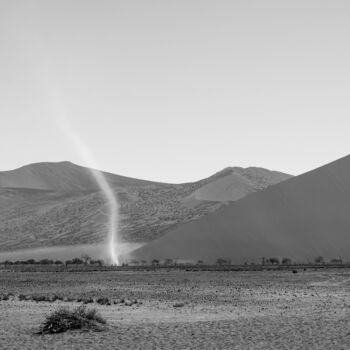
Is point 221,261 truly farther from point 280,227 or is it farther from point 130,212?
point 130,212

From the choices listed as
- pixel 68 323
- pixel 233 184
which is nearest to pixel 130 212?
pixel 233 184

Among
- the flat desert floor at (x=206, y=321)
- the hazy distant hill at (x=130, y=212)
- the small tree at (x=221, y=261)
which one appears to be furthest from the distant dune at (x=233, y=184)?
the flat desert floor at (x=206, y=321)

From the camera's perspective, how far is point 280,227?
77750 millimetres

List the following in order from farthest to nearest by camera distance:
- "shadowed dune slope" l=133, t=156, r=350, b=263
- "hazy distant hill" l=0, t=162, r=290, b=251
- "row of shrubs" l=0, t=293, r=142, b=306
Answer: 1. "hazy distant hill" l=0, t=162, r=290, b=251
2. "shadowed dune slope" l=133, t=156, r=350, b=263
3. "row of shrubs" l=0, t=293, r=142, b=306

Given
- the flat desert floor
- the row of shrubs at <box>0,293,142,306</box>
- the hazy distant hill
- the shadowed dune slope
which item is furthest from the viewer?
the hazy distant hill

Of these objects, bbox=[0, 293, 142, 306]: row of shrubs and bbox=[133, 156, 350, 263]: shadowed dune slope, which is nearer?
bbox=[0, 293, 142, 306]: row of shrubs

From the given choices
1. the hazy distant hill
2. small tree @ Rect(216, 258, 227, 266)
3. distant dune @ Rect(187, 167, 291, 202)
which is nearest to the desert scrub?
small tree @ Rect(216, 258, 227, 266)

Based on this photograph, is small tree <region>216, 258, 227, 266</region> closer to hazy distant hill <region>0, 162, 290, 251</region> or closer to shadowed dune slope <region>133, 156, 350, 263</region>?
shadowed dune slope <region>133, 156, 350, 263</region>

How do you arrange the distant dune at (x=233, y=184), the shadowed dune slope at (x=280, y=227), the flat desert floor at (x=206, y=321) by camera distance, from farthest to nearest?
1. the distant dune at (x=233, y=184)
2. the shadowed dune slope at (x=280, y=227)
3. the flat desert floor at (x=206, y=321)

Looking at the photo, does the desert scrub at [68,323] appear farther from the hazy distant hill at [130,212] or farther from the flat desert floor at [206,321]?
the hazy distant hill at [130,212]

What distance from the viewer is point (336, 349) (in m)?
12.6

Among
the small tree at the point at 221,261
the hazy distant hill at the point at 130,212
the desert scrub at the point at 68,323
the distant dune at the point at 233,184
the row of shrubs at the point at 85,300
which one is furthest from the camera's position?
the distant dune at the point at 233,184

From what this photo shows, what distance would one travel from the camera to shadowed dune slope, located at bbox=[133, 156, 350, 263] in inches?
2881

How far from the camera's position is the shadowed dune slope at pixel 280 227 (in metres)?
73.2
